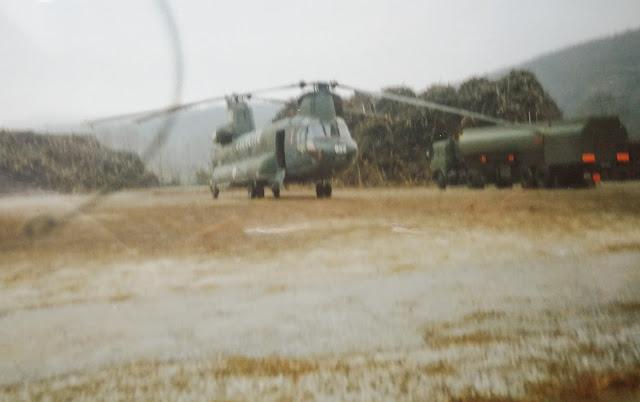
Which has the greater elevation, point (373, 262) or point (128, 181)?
point (128, 181)

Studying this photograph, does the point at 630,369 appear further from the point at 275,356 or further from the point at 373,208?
the point at 373,208

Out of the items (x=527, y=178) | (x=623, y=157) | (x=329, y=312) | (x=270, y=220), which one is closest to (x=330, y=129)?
(x=527, y=178)

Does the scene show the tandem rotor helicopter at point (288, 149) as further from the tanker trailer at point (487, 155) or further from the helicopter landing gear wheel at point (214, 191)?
the tanker trailer at point (487, 155)

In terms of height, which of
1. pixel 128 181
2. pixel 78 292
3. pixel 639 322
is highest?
pixel 128 181

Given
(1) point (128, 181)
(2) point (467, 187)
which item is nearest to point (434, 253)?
(1) point (128, 181)

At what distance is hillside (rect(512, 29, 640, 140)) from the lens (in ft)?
12.6

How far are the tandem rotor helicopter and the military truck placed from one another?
1.83 m

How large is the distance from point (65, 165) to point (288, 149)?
502 cm

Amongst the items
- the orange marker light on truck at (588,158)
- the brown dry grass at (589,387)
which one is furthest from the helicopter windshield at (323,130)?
the brown dry grass at (589,387)

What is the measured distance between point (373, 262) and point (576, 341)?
1.51 meters

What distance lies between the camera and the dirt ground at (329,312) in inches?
50.4

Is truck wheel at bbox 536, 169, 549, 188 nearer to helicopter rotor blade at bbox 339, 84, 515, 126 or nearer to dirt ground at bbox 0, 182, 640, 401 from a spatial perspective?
helicopter rotor blade at bbox 339, 84, 515, 126

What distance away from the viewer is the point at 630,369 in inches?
50.1

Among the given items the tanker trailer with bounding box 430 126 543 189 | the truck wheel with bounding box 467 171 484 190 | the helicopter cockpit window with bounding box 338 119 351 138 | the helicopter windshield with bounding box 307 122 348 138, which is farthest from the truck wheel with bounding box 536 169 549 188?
the helicopter windshield with bounding box 307 122 348 138
